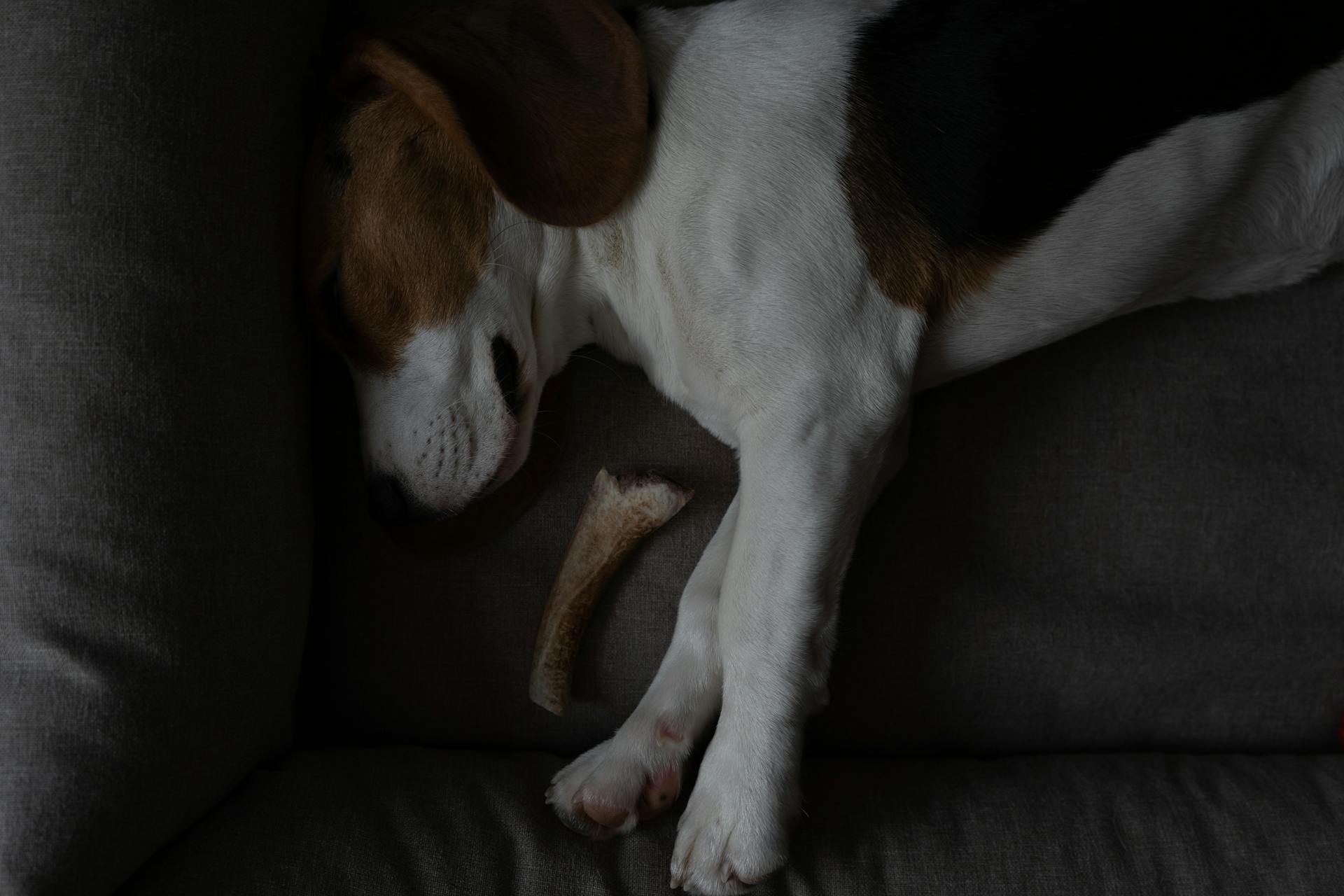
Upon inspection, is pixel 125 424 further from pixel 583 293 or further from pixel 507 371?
pixel 583 293

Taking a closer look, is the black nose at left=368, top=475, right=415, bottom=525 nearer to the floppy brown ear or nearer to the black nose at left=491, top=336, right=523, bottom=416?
the black nose at left=491, top=336, right=523, bottom=416

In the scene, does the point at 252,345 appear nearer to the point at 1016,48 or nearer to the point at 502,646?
the point at 502,646

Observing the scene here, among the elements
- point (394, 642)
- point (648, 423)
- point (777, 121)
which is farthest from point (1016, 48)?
point (394, 642)

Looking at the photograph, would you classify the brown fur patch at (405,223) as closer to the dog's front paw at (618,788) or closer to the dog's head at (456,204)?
the dog's head at (456,204)

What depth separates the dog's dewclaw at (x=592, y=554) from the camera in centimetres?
155

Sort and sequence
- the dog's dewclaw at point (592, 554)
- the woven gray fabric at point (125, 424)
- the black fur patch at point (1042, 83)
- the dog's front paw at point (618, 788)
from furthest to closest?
the dog's dewclaw at point (592, 554)
the dog's front paw at point (618, 788)
the black fur patch at point (1042, 83)
the woven gray fabric at point (125, 424)

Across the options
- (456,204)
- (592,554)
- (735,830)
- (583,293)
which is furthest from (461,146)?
(735,830)

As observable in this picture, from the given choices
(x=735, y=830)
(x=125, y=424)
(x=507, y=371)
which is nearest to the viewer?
(x=125, y=424)

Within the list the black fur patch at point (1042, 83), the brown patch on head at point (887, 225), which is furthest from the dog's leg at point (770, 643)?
the black fur patch at point (1042, 83)

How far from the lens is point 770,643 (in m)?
1.37

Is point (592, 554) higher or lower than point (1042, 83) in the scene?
lower

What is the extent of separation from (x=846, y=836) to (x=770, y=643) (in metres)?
0.33

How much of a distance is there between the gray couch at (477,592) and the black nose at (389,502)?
0.45ft

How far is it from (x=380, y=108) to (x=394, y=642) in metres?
0.86
